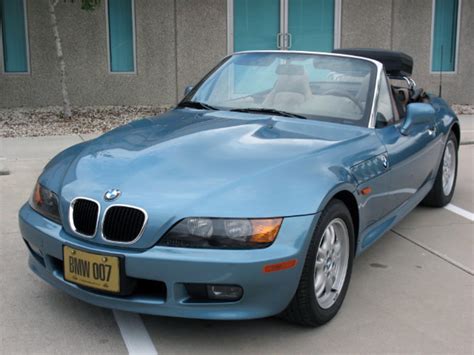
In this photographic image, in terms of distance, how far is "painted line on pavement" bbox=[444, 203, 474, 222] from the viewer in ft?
19.2

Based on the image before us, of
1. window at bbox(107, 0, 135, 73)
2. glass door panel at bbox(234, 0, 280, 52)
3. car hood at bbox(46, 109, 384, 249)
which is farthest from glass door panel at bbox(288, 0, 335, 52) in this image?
car hood at bbox(46, 109, 384, 249)

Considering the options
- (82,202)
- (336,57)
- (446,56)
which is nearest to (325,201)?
(82,202)

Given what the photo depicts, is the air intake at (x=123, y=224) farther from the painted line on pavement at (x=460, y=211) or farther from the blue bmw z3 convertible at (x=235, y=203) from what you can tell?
the painted line on pavement at (x=460, y=211)

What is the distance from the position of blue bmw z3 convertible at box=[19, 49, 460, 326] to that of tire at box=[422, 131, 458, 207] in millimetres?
1371

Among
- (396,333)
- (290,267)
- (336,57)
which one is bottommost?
(396,333)

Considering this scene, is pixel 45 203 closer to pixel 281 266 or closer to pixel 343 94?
pixel 281 266

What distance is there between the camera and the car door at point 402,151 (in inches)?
171

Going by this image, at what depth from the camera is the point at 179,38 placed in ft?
41.6

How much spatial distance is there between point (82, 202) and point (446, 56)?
42.2ft

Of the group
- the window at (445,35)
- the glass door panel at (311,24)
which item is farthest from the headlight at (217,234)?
the window at (445,35)

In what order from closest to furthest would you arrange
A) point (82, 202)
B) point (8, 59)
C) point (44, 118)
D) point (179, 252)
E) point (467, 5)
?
point (179, 252) → point (82, 202) → point (44, 118) → point (8, 59) → point (467, 5)

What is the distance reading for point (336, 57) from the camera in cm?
477

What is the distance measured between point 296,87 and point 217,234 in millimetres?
1892

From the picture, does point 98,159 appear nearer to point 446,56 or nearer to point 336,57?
point 336,57
